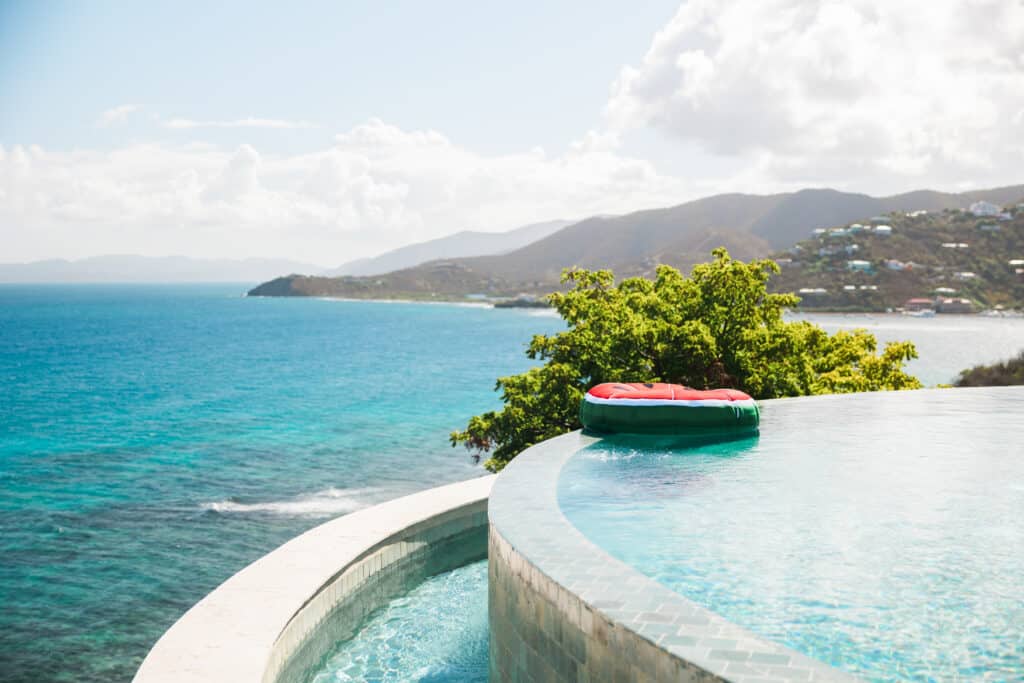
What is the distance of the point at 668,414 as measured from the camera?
14.1m

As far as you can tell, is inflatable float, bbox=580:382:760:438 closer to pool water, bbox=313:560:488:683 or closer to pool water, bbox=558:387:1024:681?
pool water, bbox=558:387:1024:681

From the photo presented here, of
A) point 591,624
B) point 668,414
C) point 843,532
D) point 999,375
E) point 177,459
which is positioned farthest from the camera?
point 999,375

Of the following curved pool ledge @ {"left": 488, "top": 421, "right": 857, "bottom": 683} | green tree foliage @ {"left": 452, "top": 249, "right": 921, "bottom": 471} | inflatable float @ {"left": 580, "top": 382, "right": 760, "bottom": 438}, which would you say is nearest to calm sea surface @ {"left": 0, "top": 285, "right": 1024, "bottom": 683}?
green tree foliage @ {"left": 452, "top": 249, "right": 921, "bottom": 471}

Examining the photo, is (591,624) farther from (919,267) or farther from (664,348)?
(919,267)

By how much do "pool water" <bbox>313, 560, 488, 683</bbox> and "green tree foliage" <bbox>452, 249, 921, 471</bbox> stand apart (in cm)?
803

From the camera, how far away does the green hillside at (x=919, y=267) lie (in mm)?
140750

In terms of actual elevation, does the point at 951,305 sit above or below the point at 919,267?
below

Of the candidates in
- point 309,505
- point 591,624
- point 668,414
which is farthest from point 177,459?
point 591,624

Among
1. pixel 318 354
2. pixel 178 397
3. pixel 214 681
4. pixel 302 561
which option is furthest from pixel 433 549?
pixel 318 354

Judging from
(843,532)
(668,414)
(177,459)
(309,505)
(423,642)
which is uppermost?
(668,414)

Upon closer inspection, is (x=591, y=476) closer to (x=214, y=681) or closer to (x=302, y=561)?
(x=302, y=561)

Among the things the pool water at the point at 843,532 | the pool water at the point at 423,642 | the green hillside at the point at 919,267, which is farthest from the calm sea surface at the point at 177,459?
the green hillside at the point at 919,267

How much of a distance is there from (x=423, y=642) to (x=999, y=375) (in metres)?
41.6

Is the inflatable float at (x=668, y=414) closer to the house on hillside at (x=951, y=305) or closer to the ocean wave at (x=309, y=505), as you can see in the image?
the ocean wave at (x=309, y=505)
